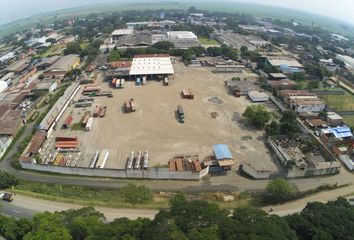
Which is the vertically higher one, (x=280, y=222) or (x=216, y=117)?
(x=280, y=222)

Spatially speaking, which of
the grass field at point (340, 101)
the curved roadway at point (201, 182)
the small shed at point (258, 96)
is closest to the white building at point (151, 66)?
the small shed at point (258, 96)

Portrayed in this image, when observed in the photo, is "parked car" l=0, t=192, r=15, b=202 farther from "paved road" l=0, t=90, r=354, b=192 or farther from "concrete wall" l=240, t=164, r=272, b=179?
"concrete wall" l=240, t=164, r=272, b=179

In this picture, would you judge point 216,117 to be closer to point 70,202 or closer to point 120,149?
→ point 120,149

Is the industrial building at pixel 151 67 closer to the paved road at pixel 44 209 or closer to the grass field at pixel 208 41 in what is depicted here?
the grass field at pixel 208 41

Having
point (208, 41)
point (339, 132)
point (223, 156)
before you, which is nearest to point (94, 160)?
point (223, 156)

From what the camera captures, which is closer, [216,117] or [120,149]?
[120,149]

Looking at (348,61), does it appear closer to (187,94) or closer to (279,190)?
(187,94)

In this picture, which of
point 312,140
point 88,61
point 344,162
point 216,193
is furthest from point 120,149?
point 88,61

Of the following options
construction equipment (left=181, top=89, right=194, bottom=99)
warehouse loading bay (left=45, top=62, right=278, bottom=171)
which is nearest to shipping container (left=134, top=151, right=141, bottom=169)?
Answer: warehouse loading bay (left=45, top=62, right=278, bottom=171)
